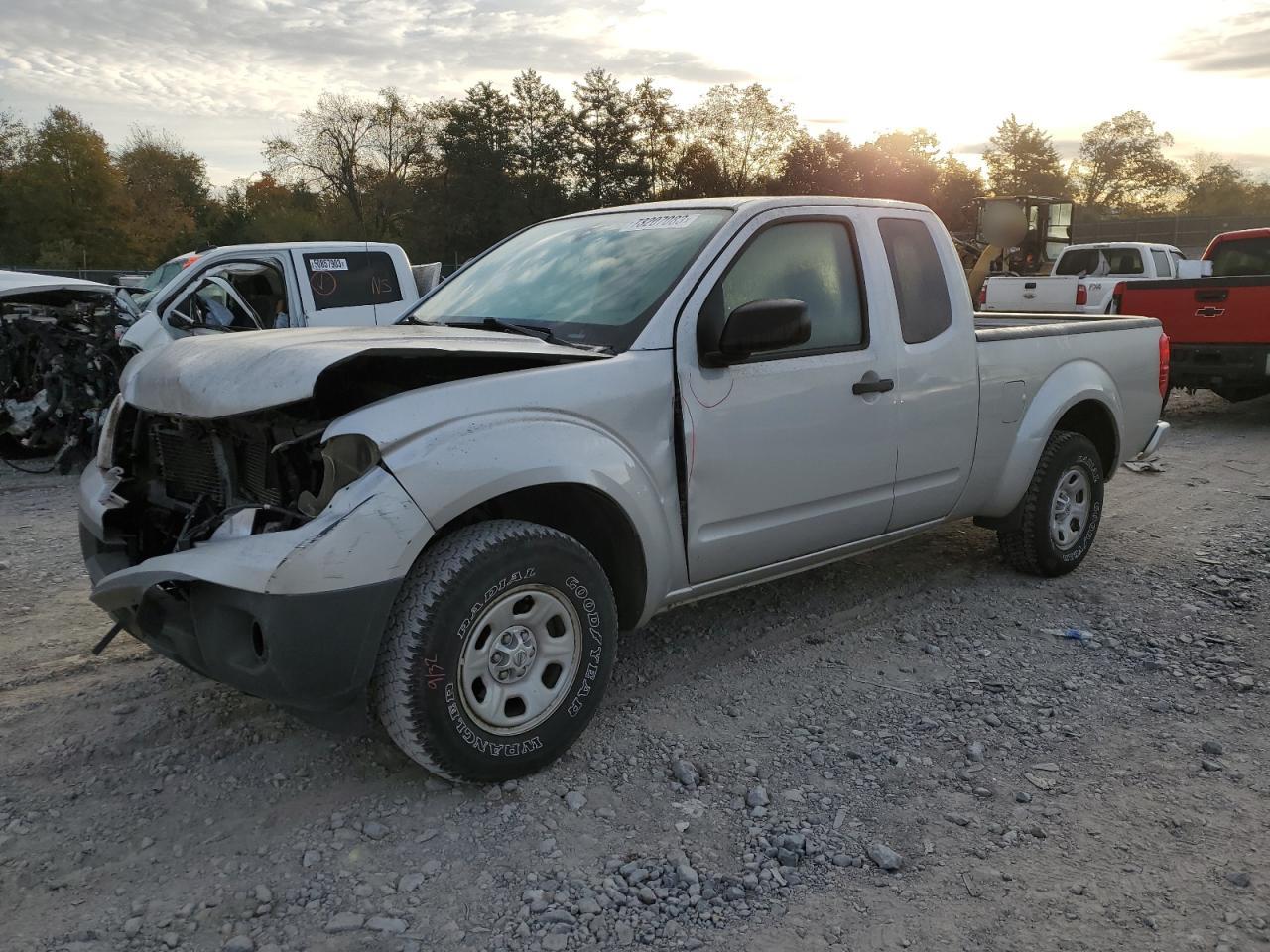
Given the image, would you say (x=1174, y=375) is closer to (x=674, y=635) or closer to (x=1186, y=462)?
(x=1186, y=462)

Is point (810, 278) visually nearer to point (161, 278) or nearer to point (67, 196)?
point (161, 278)

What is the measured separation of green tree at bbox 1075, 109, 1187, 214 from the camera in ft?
237

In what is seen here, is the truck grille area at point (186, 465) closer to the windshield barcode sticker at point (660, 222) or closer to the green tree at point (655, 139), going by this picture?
the windshield barcode sticker at point (660, 222)

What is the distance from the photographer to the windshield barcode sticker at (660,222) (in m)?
4.00

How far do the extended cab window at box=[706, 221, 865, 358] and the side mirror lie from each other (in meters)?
0.22

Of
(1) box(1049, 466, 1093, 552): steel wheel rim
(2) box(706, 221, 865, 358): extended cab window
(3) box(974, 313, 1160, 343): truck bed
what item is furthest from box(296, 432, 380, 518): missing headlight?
(1) box(1049, 466, 1093, 552): steel wheel rim

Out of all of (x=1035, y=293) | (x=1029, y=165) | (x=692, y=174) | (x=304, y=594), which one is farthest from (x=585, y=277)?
(x=1029, y=165)

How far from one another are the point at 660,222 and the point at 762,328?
86 cm

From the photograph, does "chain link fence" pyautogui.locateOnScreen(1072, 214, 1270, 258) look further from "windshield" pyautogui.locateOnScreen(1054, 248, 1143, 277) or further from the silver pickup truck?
the silver pickup truck

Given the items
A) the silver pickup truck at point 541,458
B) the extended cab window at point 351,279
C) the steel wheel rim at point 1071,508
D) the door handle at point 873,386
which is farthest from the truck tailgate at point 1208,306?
the extended cab window at point 351,279

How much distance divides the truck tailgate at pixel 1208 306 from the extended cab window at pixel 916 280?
7.18 metres

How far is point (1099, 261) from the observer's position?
55.9 feet

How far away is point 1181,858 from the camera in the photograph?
9.34 feet

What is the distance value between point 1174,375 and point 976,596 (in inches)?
276
